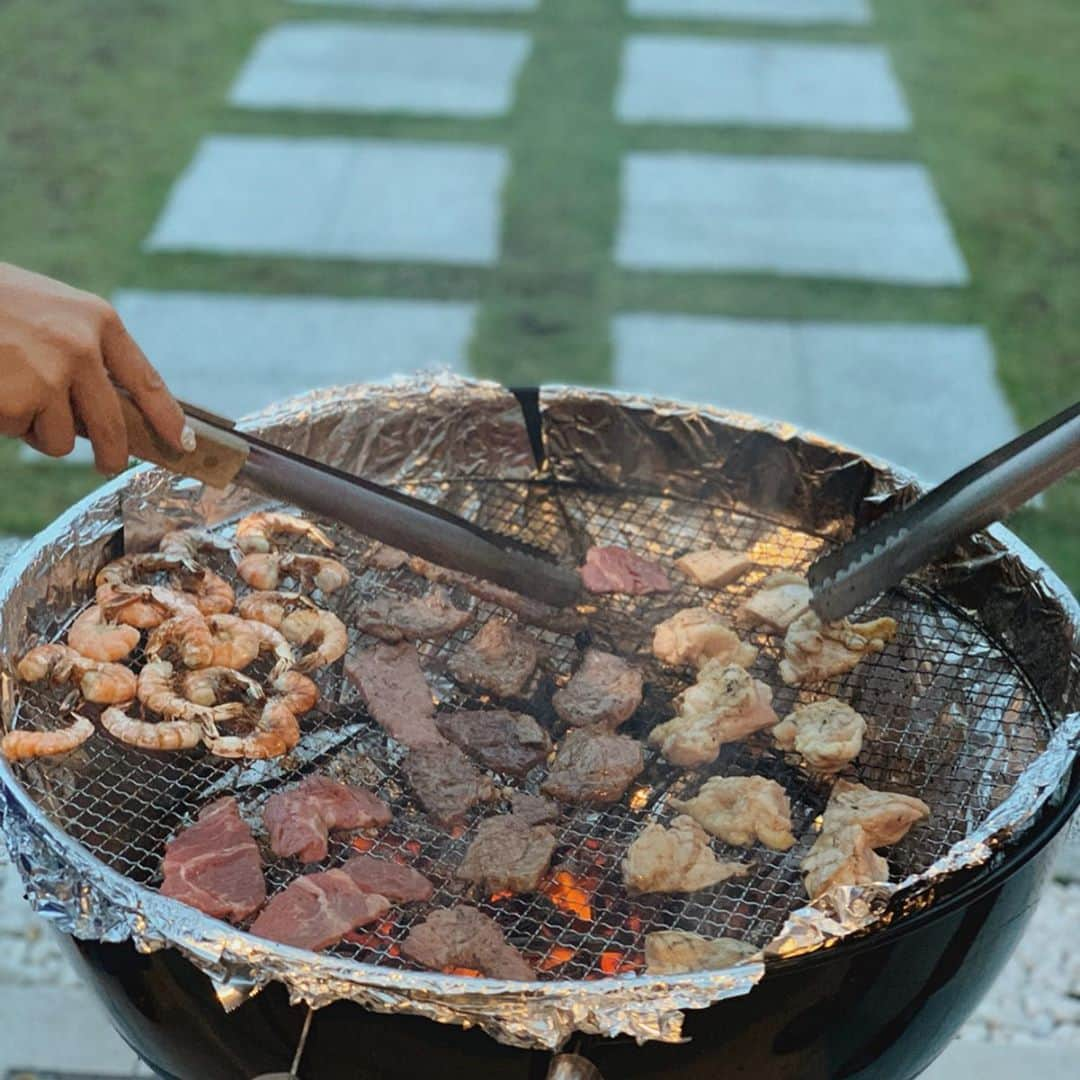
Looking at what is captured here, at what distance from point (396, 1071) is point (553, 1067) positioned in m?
0.26

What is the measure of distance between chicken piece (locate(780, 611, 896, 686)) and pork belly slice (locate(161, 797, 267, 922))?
3.89 feet

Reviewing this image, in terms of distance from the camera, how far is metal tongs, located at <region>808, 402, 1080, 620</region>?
2629 mm

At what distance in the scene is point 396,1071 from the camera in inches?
86.1

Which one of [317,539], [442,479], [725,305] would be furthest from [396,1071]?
[725,305]

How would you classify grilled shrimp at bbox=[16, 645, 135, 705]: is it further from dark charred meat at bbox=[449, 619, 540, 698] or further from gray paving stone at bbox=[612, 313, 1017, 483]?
gray paving stone at bbox=[612, 313, 1017, 483]

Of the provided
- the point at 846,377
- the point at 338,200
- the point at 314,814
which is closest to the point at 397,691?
the point at 314,814

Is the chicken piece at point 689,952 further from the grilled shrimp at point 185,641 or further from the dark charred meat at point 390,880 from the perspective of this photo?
the grilled shrimp at point 185,641

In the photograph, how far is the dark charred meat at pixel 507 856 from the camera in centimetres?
254

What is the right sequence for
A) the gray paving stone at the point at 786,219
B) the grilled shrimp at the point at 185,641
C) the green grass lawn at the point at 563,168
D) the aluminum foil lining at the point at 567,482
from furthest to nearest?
1. the gray paving stone at the point at 786,219
2. the green grass lawn at the point at 563,168
3. the grilled shrimp at the point at 185,641
4. the aluminum foil lining at the point at 567,482

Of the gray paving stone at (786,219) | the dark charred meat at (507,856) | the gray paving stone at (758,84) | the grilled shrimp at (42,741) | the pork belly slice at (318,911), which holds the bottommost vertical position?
the gray paving stone at (786,219)

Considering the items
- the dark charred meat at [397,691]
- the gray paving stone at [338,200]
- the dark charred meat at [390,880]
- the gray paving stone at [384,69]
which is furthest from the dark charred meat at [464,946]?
the gray paving stone at [384,69]

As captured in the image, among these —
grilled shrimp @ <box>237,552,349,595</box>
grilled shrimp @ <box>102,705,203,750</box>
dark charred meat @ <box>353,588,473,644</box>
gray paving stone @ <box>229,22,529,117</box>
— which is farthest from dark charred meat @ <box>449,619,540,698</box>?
gray paving stone @ <box>229,22,529,117</box>

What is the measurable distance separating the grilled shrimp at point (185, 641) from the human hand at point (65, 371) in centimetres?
55

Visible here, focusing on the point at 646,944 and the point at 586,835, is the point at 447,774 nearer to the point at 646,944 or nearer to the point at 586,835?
the point at 586,835
